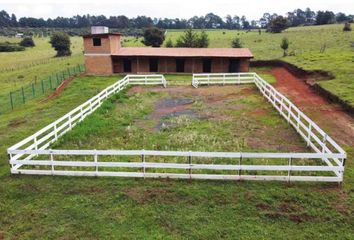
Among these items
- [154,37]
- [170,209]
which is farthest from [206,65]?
[170,209]

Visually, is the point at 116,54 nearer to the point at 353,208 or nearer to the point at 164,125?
the point at 164,125

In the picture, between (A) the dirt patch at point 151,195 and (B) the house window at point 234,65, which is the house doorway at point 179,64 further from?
(A) the dirt patch at point 151,195

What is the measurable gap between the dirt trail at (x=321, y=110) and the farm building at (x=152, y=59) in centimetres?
828

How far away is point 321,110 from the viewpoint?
19828 mm

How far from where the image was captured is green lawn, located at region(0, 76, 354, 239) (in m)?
8.56

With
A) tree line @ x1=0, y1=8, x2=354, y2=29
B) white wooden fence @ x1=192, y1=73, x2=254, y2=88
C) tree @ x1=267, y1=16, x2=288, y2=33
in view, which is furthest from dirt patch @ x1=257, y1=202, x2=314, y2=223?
tree line @ x1=0, y1=8, x2=354, y2=29

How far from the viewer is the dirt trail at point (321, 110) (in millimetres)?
15719

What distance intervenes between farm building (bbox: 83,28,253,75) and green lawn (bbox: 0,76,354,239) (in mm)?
26482

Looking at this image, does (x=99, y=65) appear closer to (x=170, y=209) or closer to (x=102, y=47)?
(x=102, y=47)

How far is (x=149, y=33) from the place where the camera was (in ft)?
206

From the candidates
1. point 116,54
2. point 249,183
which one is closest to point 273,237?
point 249,183

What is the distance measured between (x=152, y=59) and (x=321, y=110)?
22.3 m

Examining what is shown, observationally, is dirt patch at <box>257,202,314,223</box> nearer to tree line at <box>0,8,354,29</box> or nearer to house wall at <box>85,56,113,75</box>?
house wall at <box>85,56,113,75</box>

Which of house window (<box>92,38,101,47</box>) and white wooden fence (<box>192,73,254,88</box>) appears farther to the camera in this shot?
house window (<box>92,38,101,47</box>)
